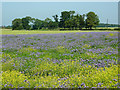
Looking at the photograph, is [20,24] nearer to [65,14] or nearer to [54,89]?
[65,14]

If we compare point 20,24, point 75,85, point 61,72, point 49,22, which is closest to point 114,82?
point 75,85

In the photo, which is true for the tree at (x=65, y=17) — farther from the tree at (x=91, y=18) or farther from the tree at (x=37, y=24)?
the tree at (x=37, y=24)

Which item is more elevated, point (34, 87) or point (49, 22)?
point (49, 22)

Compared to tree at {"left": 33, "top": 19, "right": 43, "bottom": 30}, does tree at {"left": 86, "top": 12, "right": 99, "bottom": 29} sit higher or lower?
higher

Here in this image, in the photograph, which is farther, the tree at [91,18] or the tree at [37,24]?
the tree at [91,18]

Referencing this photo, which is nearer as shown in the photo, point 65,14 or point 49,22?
point 65,14

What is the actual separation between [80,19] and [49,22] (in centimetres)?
315

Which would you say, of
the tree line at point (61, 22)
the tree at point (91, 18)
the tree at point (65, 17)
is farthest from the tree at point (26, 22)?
the tree at point (91, 18)

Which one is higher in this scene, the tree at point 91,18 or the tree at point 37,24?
the tree at point 91,18

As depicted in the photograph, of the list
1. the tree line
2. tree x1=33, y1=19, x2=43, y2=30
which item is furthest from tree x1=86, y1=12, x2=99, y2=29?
tree x1=33, y1=19, x2=43, y2=30

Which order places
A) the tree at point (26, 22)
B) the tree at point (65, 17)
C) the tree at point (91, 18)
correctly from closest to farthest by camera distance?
the tree at point (65, 17) < the tree at point (26, 22) < the tree at point (91, 18)

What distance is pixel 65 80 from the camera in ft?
15.2

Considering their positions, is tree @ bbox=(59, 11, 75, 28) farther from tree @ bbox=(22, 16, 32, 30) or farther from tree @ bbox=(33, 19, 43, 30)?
tree @ bbox=(22, 16, 32, 30)

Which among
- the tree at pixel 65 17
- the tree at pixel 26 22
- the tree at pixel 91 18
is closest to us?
the tree at pixel 65 17
